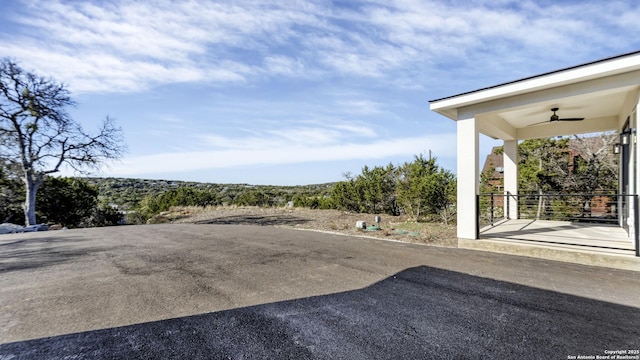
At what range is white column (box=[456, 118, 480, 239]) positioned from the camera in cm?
620

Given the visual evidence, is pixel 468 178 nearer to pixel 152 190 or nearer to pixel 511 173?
pixel 511 173

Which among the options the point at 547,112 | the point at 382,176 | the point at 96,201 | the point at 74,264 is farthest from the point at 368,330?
the point at 96,201

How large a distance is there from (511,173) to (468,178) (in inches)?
165

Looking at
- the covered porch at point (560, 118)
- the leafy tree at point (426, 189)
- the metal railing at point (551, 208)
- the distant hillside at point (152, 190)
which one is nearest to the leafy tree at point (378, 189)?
the leafy tree at point (426, 189)

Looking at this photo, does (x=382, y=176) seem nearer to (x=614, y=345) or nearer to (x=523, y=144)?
(x=523, y=144)

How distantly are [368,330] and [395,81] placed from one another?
920 centimetres

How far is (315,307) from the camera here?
9.87 ft

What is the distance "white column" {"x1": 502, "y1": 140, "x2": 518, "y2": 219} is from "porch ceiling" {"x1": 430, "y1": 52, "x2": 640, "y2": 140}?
0.52 meters


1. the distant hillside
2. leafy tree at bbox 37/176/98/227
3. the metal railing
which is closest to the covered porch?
the metal railing

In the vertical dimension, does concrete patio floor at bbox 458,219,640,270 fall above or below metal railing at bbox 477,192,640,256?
below

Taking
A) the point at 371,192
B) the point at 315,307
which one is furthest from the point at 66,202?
the point at 315,307

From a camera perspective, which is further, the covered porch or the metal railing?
the metal railing

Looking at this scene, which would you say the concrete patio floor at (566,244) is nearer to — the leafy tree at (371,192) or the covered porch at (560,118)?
the covered porch at (560,118)

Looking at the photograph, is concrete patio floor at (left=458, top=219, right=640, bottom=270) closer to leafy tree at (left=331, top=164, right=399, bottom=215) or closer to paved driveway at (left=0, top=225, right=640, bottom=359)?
paved driveway at (left=0, top=225, right=640, bottom=359)
